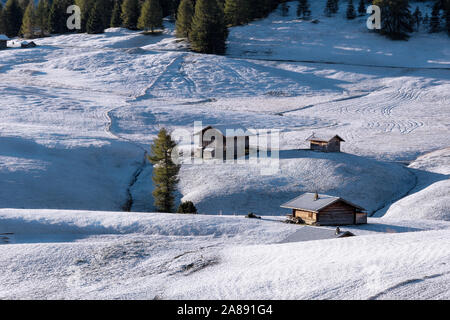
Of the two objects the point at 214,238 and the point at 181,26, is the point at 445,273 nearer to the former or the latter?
the point at 214,238

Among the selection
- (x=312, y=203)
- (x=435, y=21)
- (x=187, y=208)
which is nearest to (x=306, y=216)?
(x=312, y=203)

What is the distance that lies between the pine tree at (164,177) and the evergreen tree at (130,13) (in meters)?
86.7

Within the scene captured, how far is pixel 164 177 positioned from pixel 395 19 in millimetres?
84300

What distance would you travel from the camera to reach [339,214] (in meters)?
36.2

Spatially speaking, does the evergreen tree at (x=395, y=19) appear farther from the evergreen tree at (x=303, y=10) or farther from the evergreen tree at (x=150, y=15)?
the evergreen tree at (x=150, y=15)

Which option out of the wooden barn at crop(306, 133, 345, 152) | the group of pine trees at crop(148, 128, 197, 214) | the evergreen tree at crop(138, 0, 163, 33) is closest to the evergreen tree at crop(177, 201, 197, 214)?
the group of pine trees at crop(148, 128, 197, 214)

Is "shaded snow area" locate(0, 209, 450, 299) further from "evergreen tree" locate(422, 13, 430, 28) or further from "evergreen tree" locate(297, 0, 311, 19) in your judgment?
"evergreen tree" locate(297, 0, 311, 19)

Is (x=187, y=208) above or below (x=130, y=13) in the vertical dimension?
below

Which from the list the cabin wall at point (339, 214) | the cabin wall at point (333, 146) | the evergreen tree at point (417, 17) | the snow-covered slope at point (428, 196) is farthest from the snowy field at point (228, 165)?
the evergreen tree at point (417, 17)

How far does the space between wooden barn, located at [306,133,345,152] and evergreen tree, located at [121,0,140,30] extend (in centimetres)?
8279

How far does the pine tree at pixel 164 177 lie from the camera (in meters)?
43.4

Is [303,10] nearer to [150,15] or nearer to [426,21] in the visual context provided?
[426,21]

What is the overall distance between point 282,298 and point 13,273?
10.5m
